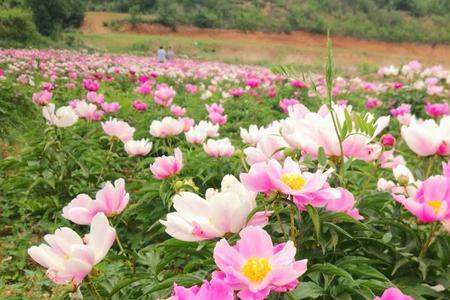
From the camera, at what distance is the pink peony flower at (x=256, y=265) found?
2.97ft

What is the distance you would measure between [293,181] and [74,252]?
50cm

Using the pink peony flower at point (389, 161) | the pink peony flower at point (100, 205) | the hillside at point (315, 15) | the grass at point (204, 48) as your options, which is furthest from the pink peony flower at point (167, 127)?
the hillside at point (315, 15)

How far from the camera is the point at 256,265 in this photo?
3.11 feet

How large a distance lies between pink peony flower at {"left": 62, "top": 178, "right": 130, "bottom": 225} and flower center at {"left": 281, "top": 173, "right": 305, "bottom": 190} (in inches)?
20.7

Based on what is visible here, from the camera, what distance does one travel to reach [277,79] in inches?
310

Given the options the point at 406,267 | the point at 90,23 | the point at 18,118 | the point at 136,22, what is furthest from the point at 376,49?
the point at 406,267

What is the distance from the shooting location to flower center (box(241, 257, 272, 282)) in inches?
36.8

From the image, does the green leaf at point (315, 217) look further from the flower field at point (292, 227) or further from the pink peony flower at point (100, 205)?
the pink peony flower at point (100, 205)

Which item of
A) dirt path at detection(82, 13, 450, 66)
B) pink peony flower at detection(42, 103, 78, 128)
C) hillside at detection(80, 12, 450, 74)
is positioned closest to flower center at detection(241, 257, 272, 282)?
pink peony flower at detection(42, 103, 78, 128)

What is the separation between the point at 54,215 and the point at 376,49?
41.9 m

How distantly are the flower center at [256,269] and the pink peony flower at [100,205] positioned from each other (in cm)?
59

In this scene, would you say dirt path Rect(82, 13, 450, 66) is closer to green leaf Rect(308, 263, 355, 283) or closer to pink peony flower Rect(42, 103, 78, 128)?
pink peony flower Rect(42, 103, 78, 128)

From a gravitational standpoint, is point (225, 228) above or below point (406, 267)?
above

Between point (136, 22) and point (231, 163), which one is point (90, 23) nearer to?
point (136, 22)
